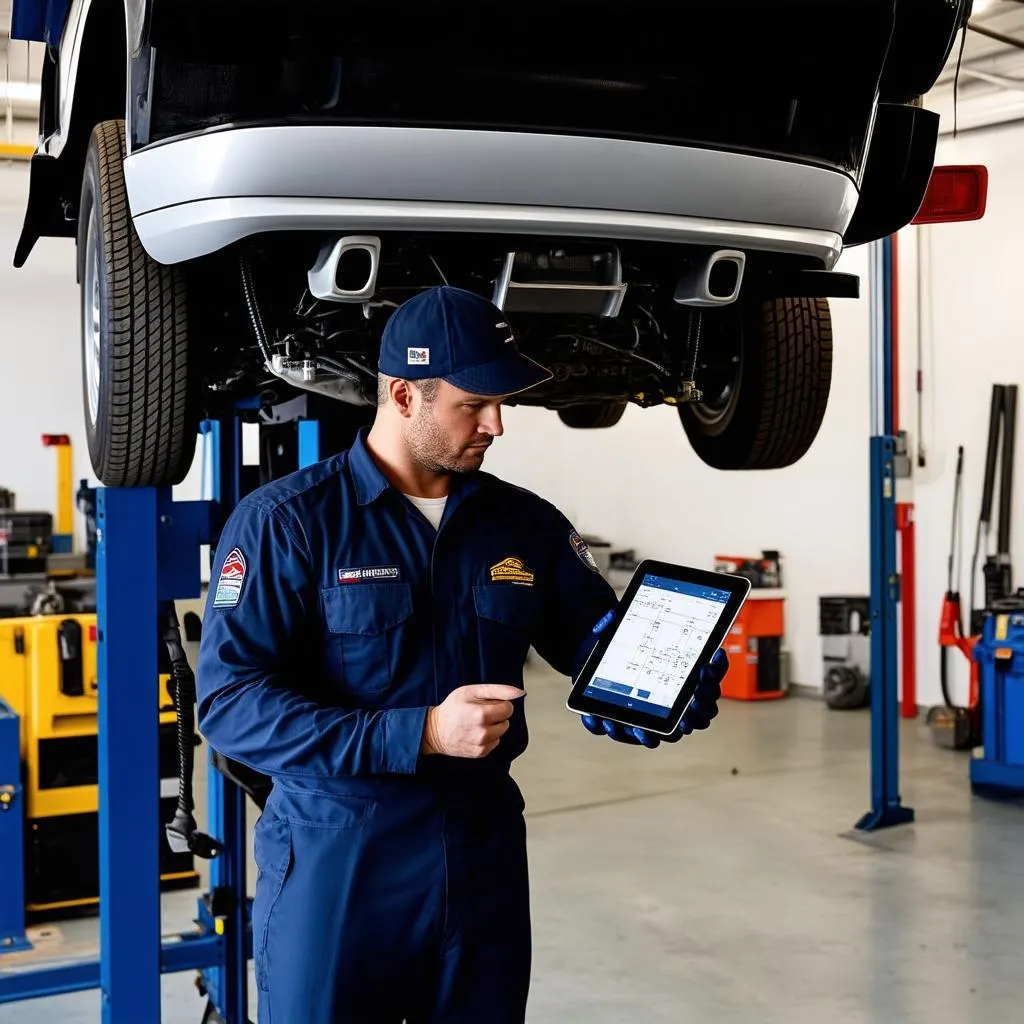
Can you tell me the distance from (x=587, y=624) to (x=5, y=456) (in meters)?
8.91

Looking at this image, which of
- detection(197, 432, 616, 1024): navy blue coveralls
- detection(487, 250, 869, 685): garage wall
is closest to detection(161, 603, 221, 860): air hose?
detection(197, 432, 616, 1024): navy blue coveralls

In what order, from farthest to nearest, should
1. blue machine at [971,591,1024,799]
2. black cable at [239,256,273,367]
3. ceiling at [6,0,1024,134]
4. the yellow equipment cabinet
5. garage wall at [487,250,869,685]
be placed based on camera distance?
garage wall at [487,250,869,685], ceiling at [6,0,1024,134], blue machine at [971,591,1024,799], the yellow equipment cabinet, black cable at [239,256,273,367]

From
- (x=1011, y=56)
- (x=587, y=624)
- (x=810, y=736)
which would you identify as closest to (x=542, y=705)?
(x=810, y=736)

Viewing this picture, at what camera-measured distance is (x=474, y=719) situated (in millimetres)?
1604

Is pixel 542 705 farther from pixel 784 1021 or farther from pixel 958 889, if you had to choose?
pixel 784 1021

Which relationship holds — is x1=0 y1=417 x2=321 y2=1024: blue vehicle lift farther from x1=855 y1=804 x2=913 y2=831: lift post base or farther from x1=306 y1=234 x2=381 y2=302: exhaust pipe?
x1=855 y1=804 x2=913 y2=831: lift post base

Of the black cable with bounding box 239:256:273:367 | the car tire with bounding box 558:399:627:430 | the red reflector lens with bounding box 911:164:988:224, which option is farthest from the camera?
the car tire with bounding box 558:399:627:430

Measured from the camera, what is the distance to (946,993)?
360 centimetres

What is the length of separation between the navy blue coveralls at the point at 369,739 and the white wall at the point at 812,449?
5.19 m

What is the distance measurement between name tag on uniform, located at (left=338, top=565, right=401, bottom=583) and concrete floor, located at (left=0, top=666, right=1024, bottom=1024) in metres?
2.10

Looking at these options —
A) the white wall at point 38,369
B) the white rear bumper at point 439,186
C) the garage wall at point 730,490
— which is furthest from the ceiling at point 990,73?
the white wall at point 38,369

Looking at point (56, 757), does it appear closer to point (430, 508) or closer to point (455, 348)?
point (430, 508)

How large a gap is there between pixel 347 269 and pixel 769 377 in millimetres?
1183

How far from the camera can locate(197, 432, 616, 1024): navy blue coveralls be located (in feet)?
5.77
